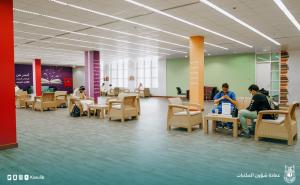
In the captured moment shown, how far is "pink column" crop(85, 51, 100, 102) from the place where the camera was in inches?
591

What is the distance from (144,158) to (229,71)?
49.8 feet

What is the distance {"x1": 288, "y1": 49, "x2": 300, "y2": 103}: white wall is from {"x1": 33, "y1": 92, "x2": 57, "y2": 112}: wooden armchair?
13724 millimetres

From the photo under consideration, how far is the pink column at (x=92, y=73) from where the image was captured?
15000 millimetres

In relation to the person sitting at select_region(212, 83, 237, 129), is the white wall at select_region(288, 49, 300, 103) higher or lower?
higher

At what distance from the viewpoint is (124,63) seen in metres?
25.6

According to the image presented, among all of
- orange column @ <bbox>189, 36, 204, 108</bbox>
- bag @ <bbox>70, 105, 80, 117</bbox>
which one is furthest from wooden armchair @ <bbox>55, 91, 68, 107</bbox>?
orange column @ <bbox>189, 36, 204, 108</bbox>

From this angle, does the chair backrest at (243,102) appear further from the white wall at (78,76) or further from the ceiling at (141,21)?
the white wall at (78,76)

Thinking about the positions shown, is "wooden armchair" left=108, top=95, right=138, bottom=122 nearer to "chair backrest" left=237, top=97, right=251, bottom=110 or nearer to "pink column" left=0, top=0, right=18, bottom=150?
"chair backrest" left=237, top=97, right=251, bottom=110

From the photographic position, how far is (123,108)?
8.23 m

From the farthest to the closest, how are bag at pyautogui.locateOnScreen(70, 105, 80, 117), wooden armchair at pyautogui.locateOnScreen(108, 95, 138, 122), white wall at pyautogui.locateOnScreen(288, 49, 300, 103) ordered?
1. white wall at pyautogui.locateOnScreen(288, 49, 300, 103)
2. bag at pyautogui.locateOnScreen(70, 105, 80, 117)
3. wooden armchair at pyautogui.locateOnScreen(108, 95, 138, 122)

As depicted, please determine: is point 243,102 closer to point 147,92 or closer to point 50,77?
point 147,92

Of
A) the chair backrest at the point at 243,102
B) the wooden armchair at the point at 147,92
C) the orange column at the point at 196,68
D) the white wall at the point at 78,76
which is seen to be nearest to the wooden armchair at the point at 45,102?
the orange column at the point at 196,68

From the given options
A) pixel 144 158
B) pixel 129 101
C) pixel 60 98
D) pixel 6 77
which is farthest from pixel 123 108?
pixel 60 98

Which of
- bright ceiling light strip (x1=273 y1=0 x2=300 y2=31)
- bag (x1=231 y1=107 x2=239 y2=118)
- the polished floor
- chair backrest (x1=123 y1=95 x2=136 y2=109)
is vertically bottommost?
the polished floor
